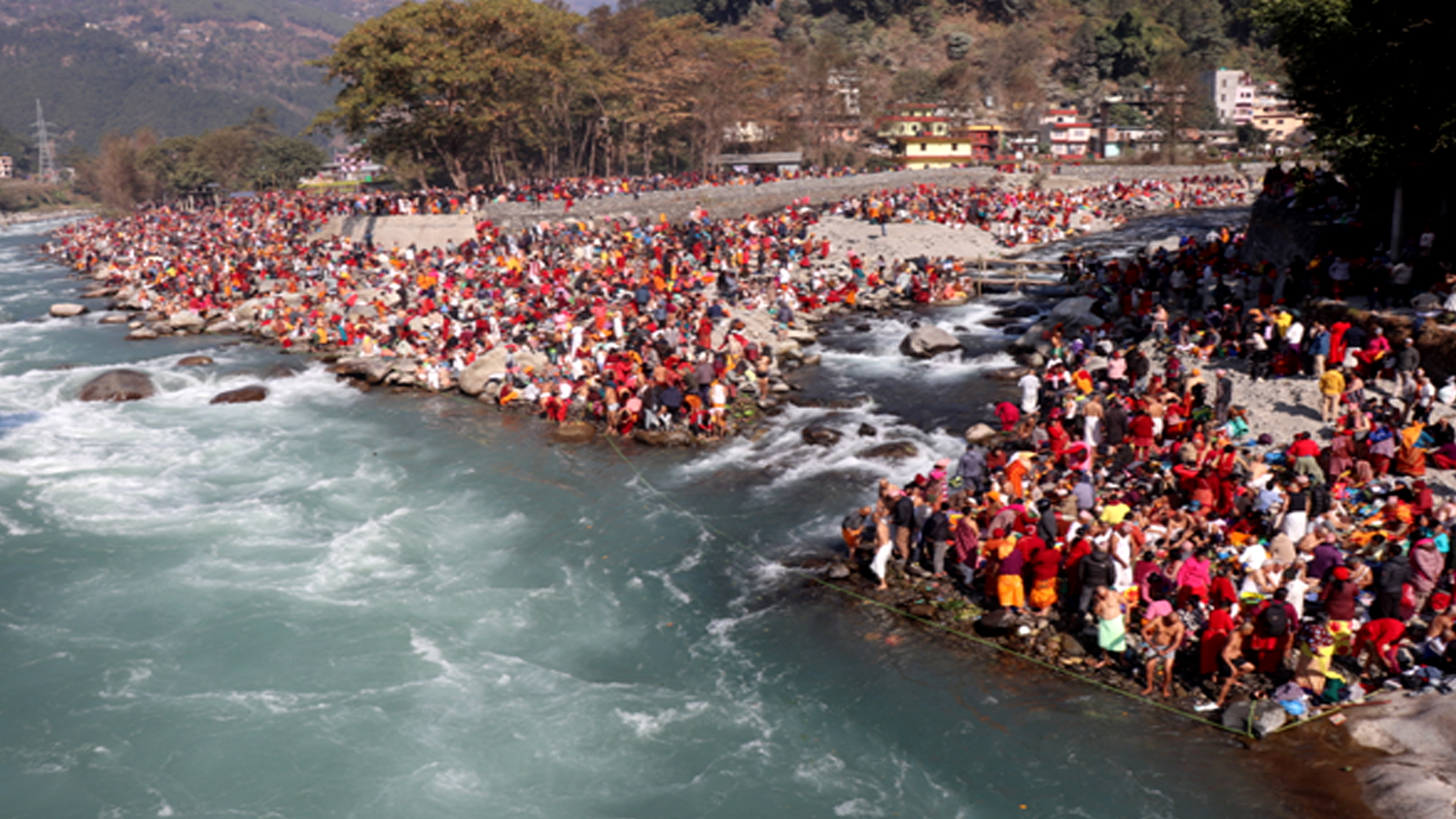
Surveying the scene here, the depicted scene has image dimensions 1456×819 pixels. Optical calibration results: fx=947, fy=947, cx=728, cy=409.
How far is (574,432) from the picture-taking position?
23328 mm

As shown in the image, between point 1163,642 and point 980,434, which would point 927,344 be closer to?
point 980,434

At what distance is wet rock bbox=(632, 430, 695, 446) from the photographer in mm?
22109

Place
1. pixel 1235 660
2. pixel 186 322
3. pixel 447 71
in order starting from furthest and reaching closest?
pixel 447 71
pixel 186 322
pixel 1235 660

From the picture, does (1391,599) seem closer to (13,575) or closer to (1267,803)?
(1267,803)

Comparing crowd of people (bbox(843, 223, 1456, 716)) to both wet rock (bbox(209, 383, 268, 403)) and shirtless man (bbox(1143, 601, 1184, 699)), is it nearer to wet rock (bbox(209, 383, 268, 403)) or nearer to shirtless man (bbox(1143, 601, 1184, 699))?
shirtless man (bbox(1143, 601, 1184, 699))

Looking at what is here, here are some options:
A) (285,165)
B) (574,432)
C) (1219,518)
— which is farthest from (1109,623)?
(285,165)

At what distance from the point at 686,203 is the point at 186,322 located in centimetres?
2640

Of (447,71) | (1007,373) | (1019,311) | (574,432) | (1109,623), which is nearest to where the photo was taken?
(1109,623)

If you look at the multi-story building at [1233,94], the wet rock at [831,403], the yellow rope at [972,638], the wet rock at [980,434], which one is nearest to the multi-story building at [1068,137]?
the multi-story building at [1233,94]

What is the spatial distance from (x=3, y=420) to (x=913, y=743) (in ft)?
85.0

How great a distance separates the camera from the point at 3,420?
25344 millimetres

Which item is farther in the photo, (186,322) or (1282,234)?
(186,322)

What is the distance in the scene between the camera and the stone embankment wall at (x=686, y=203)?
4734 centimetres

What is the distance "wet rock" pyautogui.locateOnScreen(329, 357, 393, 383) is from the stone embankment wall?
17.5 m
